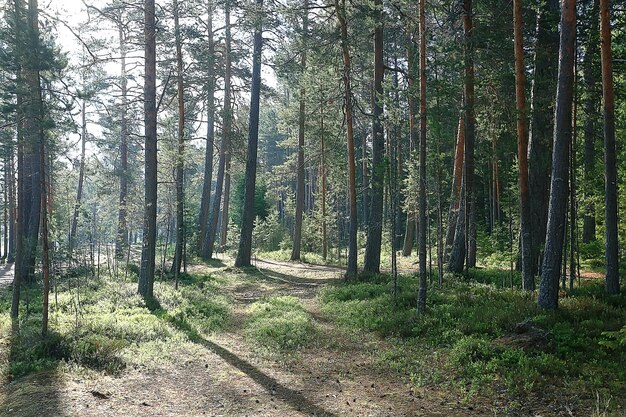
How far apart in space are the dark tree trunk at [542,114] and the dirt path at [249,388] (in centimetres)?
663

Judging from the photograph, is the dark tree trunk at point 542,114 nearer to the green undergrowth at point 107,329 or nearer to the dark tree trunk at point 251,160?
the green undergrowth at point 107,329

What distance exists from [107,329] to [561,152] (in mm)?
9776

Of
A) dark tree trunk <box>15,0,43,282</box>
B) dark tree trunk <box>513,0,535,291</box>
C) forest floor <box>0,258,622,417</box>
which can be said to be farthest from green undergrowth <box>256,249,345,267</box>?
dark tree trunk <box>15,0,43,282</box>

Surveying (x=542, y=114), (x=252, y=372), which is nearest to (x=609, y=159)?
(x=542, y=114)

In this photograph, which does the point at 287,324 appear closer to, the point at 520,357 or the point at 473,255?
the point at 520,357

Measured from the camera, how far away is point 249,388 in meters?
6.70

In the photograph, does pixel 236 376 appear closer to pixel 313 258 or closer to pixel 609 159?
pixel 609 159

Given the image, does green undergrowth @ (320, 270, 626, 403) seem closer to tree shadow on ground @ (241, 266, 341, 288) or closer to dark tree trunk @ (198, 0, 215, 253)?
tree shadow on ground @ (241, 266, 341, 288)

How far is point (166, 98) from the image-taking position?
20.0 meters

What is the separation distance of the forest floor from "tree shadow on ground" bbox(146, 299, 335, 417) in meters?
0.02

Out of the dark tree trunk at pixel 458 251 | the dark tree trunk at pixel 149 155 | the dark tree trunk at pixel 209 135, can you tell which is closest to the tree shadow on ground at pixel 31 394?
the dark tree trunk at pixel 149 155

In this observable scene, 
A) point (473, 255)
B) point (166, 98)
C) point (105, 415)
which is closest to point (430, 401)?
point (105, 415)

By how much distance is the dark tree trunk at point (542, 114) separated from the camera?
10961mm

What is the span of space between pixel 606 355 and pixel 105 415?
7.31 m
